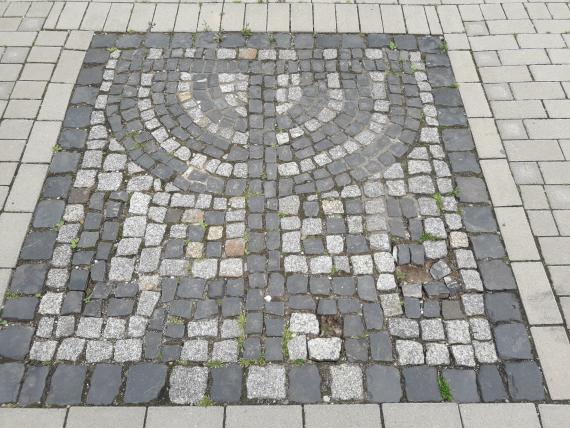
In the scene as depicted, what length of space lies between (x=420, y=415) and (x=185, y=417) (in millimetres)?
1510

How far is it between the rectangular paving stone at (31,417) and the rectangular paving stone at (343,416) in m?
1.58

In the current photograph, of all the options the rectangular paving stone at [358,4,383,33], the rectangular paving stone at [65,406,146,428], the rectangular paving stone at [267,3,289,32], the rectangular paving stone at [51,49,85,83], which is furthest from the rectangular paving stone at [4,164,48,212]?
the rectangular paving stone at [358,4,383,33]

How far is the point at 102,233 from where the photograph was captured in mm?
4332

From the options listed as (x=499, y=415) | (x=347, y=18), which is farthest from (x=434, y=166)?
(x=347, y=18)

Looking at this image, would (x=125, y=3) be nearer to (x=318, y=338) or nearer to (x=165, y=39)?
(x=165, y=39)

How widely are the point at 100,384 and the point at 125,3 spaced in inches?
176

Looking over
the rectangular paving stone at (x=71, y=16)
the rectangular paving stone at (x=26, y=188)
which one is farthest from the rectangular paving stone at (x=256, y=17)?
the rectangular paving stone at (x=26, y=188)

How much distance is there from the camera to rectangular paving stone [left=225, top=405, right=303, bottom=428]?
136 inches

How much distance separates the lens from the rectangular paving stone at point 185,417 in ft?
11.3

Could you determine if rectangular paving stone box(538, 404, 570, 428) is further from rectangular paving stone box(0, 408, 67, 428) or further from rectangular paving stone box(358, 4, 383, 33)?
rectangular paving stone box(358, 4, 383, 33)

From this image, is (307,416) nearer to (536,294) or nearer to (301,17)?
(536,294)

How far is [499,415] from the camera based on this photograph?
11.5ft

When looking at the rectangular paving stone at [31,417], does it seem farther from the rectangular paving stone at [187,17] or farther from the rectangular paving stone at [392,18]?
Answer: the rectangular paving stone at [392,18]

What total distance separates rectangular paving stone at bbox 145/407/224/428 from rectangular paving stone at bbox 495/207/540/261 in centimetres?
249
